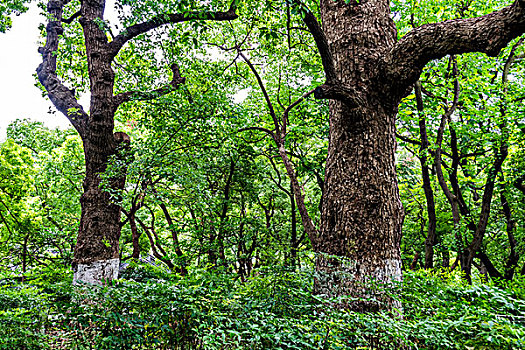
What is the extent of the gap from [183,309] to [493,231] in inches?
415

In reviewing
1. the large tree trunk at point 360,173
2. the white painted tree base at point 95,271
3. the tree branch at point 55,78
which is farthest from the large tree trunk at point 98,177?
the large tree trunk at point 360,173

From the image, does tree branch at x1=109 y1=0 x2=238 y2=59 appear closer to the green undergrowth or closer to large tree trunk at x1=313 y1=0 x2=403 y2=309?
large tree trunk at x1=313 y1=0 x2=403 y2=309

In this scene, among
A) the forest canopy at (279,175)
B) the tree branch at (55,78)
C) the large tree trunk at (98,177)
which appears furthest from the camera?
the tree branch at (55,78)

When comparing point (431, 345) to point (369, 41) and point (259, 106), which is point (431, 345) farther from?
point (259, 106)

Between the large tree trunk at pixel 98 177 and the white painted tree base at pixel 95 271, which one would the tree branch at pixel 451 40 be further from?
the white painted tree base at pixel 95 271

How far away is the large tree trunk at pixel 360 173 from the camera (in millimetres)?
3875

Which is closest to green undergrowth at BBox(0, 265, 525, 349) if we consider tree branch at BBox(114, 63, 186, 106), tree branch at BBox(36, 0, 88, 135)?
tree branch at BBox(114, 63, 186, 106)

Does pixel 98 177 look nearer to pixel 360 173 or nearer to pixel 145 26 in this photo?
pixel 145 26

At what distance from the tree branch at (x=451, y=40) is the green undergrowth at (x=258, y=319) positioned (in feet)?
7.76

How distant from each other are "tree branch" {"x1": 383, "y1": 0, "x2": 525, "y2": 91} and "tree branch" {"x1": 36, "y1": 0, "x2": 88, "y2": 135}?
6.28 m

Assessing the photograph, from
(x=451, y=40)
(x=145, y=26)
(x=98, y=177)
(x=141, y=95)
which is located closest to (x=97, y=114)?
(x=141, y=95)

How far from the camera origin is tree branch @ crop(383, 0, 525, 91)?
10.5 ft

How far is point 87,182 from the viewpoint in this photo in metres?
6.76

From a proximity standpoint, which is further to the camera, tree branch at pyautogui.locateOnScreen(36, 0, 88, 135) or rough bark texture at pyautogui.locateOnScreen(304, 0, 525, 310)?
tree branch at pyautogui.locateOnScreen(36, 0, 88, 135)
